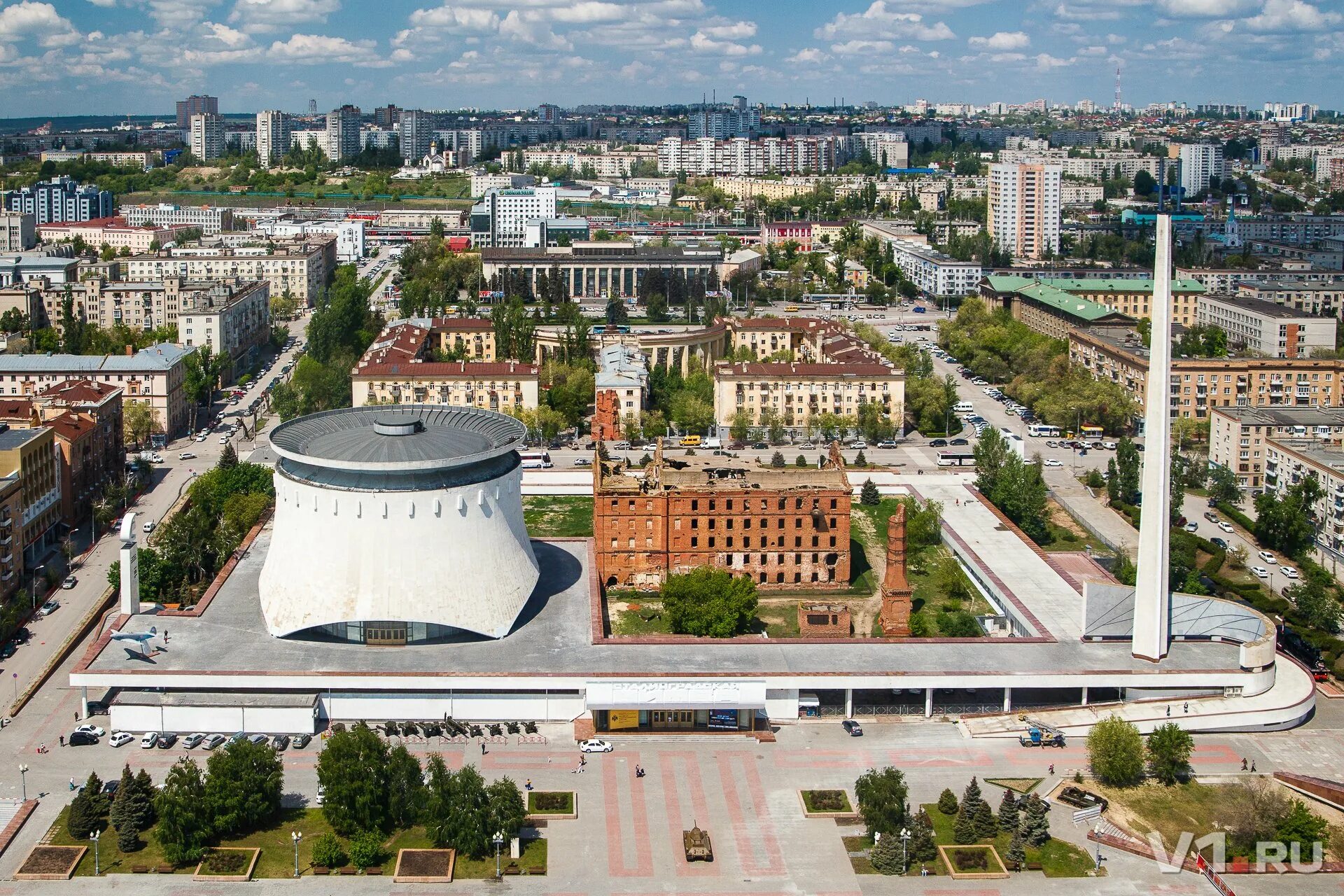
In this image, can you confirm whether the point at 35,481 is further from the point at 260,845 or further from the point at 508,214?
the point at 508,214

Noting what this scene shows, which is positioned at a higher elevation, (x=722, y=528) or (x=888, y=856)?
(x=722, y=528)

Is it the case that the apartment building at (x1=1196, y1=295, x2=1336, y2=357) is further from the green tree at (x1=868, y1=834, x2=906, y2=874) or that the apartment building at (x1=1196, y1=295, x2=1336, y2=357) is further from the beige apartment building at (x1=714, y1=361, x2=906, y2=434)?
the green tree at (x1=868, y1=834, x2=906, y2=874)

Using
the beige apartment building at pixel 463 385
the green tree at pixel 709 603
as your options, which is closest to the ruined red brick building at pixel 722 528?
the green tree at pixel 709 603

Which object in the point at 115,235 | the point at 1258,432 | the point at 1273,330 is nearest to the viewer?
the point at 1258,432

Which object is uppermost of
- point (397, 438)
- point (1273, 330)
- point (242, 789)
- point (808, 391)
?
point (1273, 330)

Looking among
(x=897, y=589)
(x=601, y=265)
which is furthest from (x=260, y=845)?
(x=601, y=265)

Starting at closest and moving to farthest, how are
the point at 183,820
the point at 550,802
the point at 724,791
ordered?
the point at 183,820, the point at 550,802, the point at 724,791

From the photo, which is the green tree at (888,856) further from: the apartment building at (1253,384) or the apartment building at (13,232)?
the apartment building at (13,232)

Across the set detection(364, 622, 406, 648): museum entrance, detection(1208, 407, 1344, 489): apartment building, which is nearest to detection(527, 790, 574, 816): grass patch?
detection(364, 622, 406, 648): museum entrance
